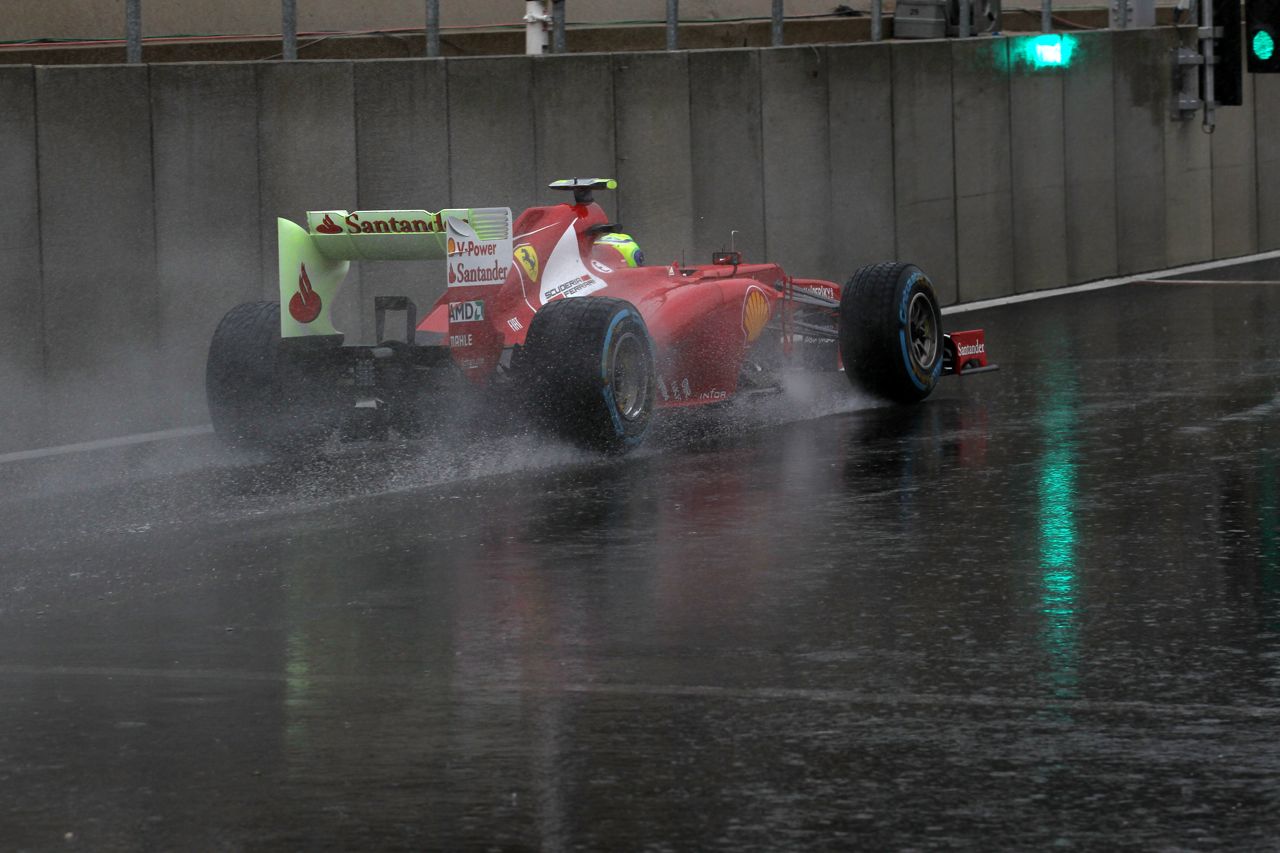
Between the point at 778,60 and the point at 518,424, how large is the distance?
318 inches

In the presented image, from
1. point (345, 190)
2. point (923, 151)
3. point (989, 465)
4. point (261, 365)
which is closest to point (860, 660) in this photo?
point (989, 465)

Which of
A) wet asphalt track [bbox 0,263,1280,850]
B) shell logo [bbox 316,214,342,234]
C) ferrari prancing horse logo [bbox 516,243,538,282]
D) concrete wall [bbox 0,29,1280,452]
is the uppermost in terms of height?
concrete wall [bbox 0,29,1280,452]

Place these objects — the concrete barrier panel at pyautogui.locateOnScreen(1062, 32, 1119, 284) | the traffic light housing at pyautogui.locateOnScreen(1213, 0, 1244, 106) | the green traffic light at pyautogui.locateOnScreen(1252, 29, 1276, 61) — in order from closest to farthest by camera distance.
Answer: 1. the green traffic light at pyautogui.locateOnScreen(1252, 29, 1276, 61)
2. the concrete barrier panel at pyautogui.locateOnScreen(1062, 32, 1119, 284)
3. the traffic light housing at pyautogui.locateOnScreen(1213, 0, 1244, 106)

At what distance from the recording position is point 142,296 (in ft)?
45.4

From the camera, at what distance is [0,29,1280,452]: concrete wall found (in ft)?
44.3

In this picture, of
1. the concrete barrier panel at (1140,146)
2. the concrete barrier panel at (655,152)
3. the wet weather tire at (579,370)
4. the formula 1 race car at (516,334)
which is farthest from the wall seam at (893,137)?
the wet weather tire at (579,370)

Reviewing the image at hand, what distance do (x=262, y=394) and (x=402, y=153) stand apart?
13.2ft

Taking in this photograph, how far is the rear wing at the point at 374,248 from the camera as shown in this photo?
11.4 meters

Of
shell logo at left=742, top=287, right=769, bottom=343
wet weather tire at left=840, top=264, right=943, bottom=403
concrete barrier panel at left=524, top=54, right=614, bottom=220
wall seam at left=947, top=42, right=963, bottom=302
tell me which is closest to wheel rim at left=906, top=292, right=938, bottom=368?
wet weather tire at left=840, top=264, right=943, bottom=403

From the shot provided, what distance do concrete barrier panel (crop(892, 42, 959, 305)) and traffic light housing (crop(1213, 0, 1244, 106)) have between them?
12.2ft

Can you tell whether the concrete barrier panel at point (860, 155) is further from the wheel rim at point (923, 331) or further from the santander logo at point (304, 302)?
the santander logo at point (304, 302)

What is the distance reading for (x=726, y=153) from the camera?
18469 mm

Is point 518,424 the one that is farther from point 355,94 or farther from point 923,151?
point 923,151

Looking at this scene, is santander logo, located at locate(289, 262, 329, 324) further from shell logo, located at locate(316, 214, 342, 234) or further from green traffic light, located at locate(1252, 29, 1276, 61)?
green traffic light, located at locate(1252, 29, 1276, 61)
